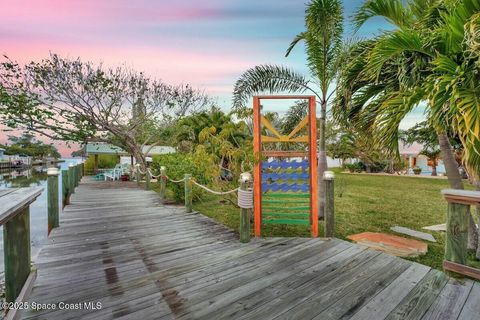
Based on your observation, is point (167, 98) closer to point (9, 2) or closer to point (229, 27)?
point (229, 27)

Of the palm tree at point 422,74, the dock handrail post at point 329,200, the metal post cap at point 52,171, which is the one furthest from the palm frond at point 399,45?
the metal post cap at point 52,171

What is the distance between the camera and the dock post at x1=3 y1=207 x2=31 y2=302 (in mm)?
2107

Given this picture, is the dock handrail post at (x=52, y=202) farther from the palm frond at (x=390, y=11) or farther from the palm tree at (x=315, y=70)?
the palm frond at (x=390, y=11)

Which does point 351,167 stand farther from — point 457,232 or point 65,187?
point 457,232

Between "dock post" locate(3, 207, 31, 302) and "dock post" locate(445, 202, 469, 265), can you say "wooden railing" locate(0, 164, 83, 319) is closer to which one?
"dock post" locate(3, 207, 31, 302)

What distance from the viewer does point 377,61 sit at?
314 centimetres

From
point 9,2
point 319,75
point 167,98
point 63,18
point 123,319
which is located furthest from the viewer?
point 167,98

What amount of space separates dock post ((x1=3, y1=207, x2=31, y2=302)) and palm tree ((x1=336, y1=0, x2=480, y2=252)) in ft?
12.6

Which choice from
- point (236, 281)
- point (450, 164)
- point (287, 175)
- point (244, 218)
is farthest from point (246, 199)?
point (450, 164)

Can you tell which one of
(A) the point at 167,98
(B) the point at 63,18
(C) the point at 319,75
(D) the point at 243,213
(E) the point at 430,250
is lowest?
(E) the point at 430,250

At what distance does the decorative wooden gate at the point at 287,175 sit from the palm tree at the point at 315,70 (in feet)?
5.32

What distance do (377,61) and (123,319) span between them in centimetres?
378

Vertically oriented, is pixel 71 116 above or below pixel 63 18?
below

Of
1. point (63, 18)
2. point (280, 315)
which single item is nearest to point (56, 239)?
point (280, 315)
